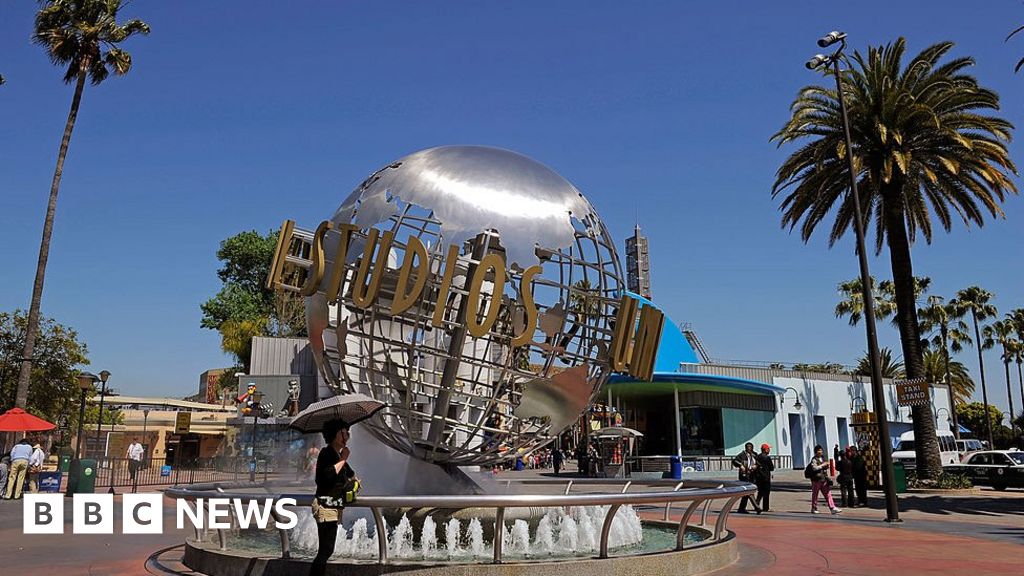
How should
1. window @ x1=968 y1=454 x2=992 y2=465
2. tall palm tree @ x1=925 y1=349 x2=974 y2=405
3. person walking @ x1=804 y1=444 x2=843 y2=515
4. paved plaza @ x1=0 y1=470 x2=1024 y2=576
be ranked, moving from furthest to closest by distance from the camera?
tall palm tree @ x1=925 y1=349 x2=974 y2=405, window @ x1=968 y1=454 x2=992 y2=465, person walking @ x1=804 y1=444 x2=843 y2=515, paved plaza @ x1=0 y1=470 x2=1024 y2=576

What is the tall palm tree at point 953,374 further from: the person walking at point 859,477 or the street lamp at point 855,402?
the person walking at point 859,477

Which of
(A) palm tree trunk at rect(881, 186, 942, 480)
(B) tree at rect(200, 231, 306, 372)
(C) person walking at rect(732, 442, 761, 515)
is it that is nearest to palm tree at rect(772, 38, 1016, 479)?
(A) palm tree trunk at rect(881, 186, 942, 480)

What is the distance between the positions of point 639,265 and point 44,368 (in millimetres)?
32697

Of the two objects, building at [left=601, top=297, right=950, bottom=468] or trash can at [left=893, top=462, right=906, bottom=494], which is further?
building at [left=601, top=297, right=950, bottom=468]

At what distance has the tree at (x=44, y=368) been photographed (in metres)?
35.7

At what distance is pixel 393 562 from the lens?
7.28 m

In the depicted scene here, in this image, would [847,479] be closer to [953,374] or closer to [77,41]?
[77,41]

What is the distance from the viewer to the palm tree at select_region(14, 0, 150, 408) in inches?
1063

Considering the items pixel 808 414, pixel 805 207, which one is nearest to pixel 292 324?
pixel 808 414

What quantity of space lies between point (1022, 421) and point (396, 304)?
3275 inches

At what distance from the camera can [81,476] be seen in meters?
20.6

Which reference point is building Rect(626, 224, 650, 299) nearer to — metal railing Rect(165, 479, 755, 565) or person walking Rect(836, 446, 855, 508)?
person walking Rect(836, 446, 855, 508)

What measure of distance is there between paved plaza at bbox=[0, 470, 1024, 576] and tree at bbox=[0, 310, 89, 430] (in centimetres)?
2267

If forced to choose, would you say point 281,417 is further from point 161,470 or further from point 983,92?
point 983,92
